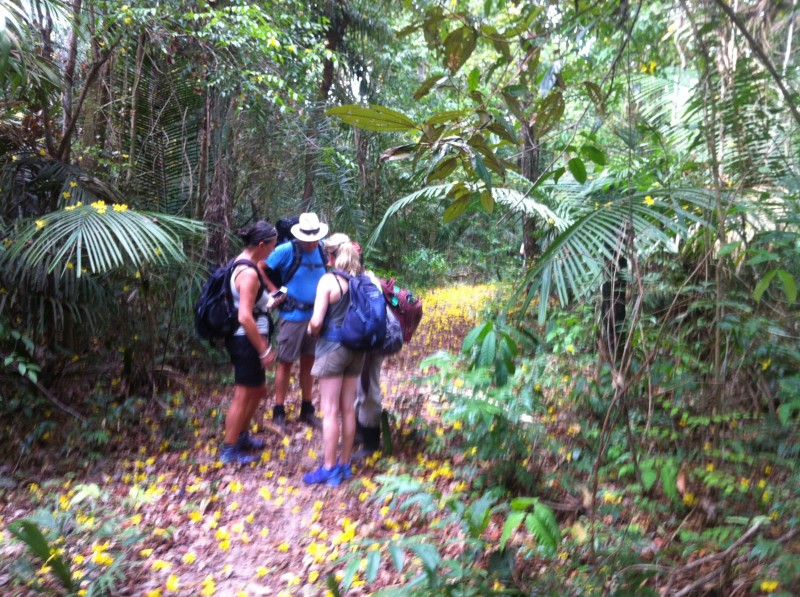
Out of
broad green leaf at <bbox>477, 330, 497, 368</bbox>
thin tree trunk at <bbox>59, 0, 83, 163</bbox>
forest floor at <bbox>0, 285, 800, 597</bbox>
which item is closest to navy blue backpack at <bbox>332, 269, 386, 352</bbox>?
forest floor at <bbox>0, 285, 800, 597</bbox>

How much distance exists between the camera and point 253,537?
3611 mm

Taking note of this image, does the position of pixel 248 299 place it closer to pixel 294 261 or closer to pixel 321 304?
pixel 321 304

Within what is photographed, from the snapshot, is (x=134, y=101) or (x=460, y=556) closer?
(x=460, y=556)

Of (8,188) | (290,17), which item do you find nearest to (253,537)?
(8,188)

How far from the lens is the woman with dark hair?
417 cm

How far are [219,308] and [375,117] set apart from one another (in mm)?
2616

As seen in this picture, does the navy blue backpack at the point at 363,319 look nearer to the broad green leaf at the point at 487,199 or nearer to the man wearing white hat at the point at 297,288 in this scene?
the man wearing white hat at the point at 297,288

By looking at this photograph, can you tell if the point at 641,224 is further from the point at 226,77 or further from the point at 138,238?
the point at 226,77

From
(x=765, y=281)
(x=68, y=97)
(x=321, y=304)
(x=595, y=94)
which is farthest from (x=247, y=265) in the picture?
(x=765, y=281)

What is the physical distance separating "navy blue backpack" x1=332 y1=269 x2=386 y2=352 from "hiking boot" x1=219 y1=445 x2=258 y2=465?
1.30 metres

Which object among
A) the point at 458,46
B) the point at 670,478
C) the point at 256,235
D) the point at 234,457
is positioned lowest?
the point at 234,457

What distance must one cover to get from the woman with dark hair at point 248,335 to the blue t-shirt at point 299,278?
34 cm

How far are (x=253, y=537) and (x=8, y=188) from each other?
10.8ft

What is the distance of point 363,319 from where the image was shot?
393 centimetres
